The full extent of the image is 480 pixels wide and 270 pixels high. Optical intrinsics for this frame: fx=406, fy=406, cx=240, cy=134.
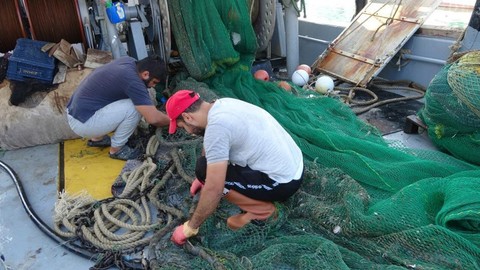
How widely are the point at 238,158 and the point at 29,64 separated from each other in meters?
2.94

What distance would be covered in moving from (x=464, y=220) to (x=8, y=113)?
13.7ft

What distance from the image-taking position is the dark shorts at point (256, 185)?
268cm

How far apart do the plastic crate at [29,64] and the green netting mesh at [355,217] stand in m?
1.81

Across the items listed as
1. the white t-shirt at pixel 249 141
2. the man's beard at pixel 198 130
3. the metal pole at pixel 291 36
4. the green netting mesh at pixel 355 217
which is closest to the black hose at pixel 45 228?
the green netting mesh at pixel 355 217

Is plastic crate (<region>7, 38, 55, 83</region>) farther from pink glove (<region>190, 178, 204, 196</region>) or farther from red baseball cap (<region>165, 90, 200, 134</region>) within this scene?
red baseball cap (<region>165, 90, 200, 134</region>)

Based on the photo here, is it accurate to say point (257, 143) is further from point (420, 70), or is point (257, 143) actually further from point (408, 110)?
point (420, 70)

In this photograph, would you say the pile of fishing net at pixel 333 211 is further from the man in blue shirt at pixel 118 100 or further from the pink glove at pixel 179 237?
the man in blue shirt at pixel 118 100

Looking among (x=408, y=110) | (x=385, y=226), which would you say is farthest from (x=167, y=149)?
(x=408, y=110)

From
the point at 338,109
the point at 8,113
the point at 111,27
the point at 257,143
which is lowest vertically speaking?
the point at 338,109

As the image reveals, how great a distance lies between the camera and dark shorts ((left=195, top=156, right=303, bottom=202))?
8.80ft

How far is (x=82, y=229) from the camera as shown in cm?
299

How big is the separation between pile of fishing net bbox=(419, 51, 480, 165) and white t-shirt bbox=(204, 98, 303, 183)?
1745mm

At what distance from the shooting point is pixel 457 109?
12.1ft

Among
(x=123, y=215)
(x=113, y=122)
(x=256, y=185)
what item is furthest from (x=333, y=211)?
(x=113, y=122)
